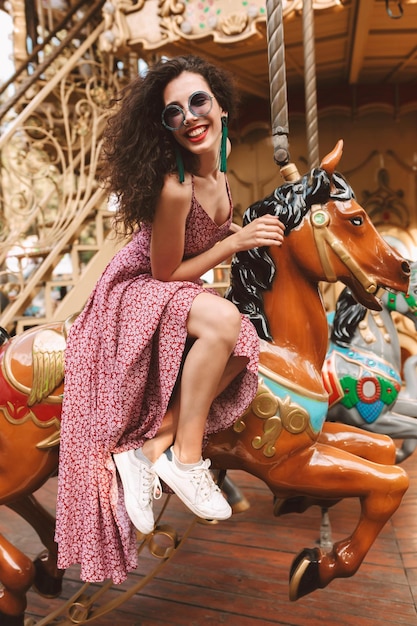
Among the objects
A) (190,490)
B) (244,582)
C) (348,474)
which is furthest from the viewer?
(244,582)

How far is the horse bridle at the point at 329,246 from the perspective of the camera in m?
1.45

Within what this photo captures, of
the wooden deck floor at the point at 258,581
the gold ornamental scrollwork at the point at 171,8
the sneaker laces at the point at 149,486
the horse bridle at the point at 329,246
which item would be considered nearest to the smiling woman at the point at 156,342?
the sneaker laces at the point at 149,486

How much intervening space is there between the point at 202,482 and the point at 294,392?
1.15 feet

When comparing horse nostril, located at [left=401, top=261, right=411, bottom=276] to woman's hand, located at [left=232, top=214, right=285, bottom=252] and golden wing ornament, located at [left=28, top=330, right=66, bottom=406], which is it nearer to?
woman's hand, located at [left=232, top=214, right=285, bottom=252]

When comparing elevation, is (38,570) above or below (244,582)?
above

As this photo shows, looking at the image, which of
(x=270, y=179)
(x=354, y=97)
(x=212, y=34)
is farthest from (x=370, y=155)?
(x=212, y=34)

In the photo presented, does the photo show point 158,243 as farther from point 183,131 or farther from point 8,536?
point 8,536

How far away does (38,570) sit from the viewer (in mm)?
1968

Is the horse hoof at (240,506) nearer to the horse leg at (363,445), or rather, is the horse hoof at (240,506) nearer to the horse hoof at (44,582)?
the horse hoof at (44,582)

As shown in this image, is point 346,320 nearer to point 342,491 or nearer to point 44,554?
point 342,491

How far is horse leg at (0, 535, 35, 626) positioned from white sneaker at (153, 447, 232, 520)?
0.57 metres

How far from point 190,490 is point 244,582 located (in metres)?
A: 1.10

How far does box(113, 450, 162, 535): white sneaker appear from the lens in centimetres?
131

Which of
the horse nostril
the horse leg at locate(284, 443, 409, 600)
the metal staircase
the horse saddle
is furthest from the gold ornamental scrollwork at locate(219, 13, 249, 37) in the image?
the horse leg at locate(284, 443, 409, 600)
